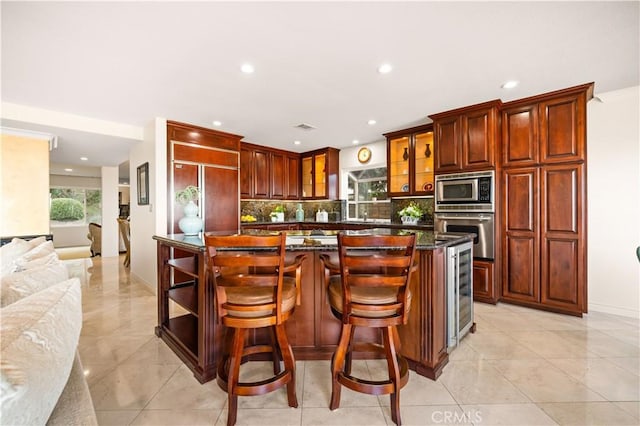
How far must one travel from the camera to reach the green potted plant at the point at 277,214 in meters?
6.13

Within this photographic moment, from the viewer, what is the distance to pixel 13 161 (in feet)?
12.5

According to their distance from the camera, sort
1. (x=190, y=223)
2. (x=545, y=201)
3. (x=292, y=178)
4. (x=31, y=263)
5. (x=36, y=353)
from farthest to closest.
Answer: (x=292, y=178) < (x=545, y=201) < (x=190, y=223) < (x=31, y=263) < (x=36, y=353)

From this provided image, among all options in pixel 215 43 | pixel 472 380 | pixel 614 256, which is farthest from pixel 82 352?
pixel 614 256

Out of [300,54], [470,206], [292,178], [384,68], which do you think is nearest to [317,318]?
[300,54]

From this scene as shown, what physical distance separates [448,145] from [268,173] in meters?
3.43

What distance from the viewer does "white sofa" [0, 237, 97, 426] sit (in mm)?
543

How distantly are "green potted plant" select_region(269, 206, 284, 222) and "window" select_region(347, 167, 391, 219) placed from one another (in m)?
1.46

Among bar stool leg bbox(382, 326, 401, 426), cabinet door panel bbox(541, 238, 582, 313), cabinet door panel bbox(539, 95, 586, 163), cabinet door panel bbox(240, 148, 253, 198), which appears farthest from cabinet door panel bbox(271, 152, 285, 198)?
bar stool leg bbox(382, 326, 401, 426)

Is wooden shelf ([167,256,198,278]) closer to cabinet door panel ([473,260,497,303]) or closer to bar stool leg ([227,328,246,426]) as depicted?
bar stool leg ([227,328,246,426])

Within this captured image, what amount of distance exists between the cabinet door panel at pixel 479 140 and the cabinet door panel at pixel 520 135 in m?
0.20

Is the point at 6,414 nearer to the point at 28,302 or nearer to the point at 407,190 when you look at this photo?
the point at 28,302

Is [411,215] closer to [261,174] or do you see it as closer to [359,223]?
[359,223]

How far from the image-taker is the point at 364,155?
18.4 feet

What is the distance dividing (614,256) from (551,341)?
4.87 feet
